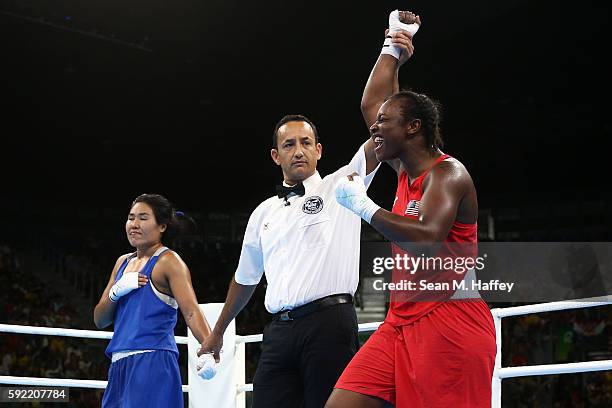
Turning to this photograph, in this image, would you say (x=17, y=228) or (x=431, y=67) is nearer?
(x=431, y=67)

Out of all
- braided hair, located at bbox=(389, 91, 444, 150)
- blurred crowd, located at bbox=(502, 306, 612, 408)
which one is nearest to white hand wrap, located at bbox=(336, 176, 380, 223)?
braided hair, located at bbox=(389, 91, 444, 150)

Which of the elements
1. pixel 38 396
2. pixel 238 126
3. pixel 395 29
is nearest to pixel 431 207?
pixel 395 29

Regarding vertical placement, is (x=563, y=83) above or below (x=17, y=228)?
above

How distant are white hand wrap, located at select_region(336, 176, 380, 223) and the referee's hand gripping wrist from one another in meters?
1.48

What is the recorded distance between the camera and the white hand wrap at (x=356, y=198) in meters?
2.06

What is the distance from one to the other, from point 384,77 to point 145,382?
158cm

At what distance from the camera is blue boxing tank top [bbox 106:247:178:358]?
3.30m

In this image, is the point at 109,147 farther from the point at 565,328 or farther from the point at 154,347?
the point at 154,347

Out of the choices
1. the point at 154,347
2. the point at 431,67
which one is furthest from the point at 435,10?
the point at 154,347

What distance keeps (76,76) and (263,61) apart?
295cm

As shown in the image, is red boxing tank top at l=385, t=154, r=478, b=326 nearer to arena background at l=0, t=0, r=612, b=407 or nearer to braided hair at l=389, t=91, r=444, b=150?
braided hair at l=389, t=91, r=444, b=150

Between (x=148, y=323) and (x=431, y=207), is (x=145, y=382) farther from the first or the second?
(x=431, y=207)

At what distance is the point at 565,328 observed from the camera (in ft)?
33.2

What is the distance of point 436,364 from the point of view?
2059mm
